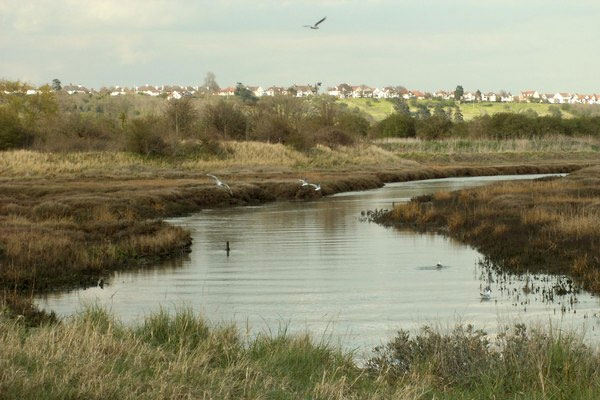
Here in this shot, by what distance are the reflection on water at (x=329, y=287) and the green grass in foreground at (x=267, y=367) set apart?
66.1 inches

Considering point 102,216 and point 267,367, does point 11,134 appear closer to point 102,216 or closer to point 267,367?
point 102,216

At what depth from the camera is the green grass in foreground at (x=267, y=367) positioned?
29.4 feet

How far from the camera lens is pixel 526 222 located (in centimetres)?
2952

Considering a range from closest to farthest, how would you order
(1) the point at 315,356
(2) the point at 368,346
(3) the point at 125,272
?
(1) the point at 315,356
(2) the point at 368,346
(3) the point at 125,272

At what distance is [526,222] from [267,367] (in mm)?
20505

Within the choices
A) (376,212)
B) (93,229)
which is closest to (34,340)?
(93,229)

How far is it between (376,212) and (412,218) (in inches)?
133

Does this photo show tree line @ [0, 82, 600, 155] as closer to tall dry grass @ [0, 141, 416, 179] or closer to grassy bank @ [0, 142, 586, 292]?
tall dry grass @ [0, 141, 416, 179]

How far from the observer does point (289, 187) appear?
181ft

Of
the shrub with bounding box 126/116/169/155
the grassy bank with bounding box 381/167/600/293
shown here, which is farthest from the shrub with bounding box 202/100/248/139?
the grassy bank with bounding box 381/167/600/293

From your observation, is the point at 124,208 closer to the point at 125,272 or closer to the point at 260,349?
the point at 125,272

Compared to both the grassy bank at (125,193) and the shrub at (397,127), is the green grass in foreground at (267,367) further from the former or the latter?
the shrub at (397,127)

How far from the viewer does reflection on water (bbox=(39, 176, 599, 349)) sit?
1720 cm

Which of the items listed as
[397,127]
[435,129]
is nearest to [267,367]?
[435,129]
